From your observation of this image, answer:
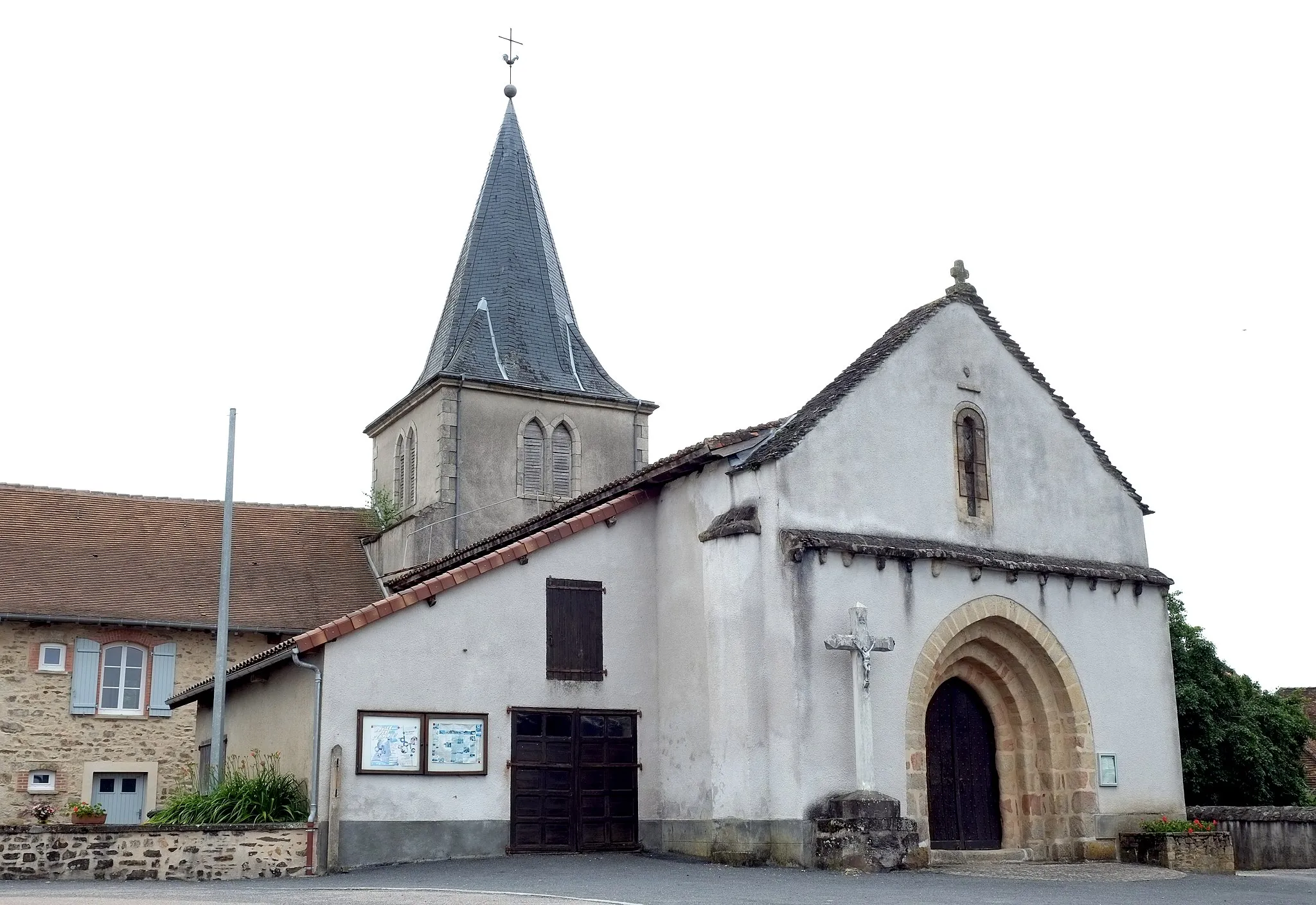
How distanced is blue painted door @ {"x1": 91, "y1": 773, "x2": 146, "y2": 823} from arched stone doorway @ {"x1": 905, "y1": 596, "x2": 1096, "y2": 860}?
1481cm

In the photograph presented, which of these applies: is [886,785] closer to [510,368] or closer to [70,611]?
[70,611]

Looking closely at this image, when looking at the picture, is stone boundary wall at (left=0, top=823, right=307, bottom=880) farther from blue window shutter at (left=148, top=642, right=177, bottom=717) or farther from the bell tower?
the bell tower

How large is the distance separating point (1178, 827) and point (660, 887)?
29.4 ft

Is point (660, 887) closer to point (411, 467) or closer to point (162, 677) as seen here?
point (162, 677)

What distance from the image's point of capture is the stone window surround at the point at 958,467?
20.3 metres

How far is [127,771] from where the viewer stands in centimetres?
2631

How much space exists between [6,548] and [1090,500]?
20182mm

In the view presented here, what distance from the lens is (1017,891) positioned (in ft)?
48.6

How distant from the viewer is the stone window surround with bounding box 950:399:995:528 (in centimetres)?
2028

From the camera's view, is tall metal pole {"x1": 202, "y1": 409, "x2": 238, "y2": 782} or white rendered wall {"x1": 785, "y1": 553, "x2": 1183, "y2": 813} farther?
tall metal pole {"x1": 202, "y1": 409, "x2": 238, "y2": 782}

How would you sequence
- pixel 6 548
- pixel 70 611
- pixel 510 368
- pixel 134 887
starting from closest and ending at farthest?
1. pixel 134 887
2. pixel 70 611
3. pixel 6 548
4. pixel 510 368

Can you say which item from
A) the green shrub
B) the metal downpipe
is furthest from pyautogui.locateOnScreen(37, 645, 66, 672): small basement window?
the green shrub

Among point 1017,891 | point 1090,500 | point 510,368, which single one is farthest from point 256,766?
point 510,368

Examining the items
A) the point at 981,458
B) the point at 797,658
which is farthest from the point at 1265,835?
the point at 797,658
